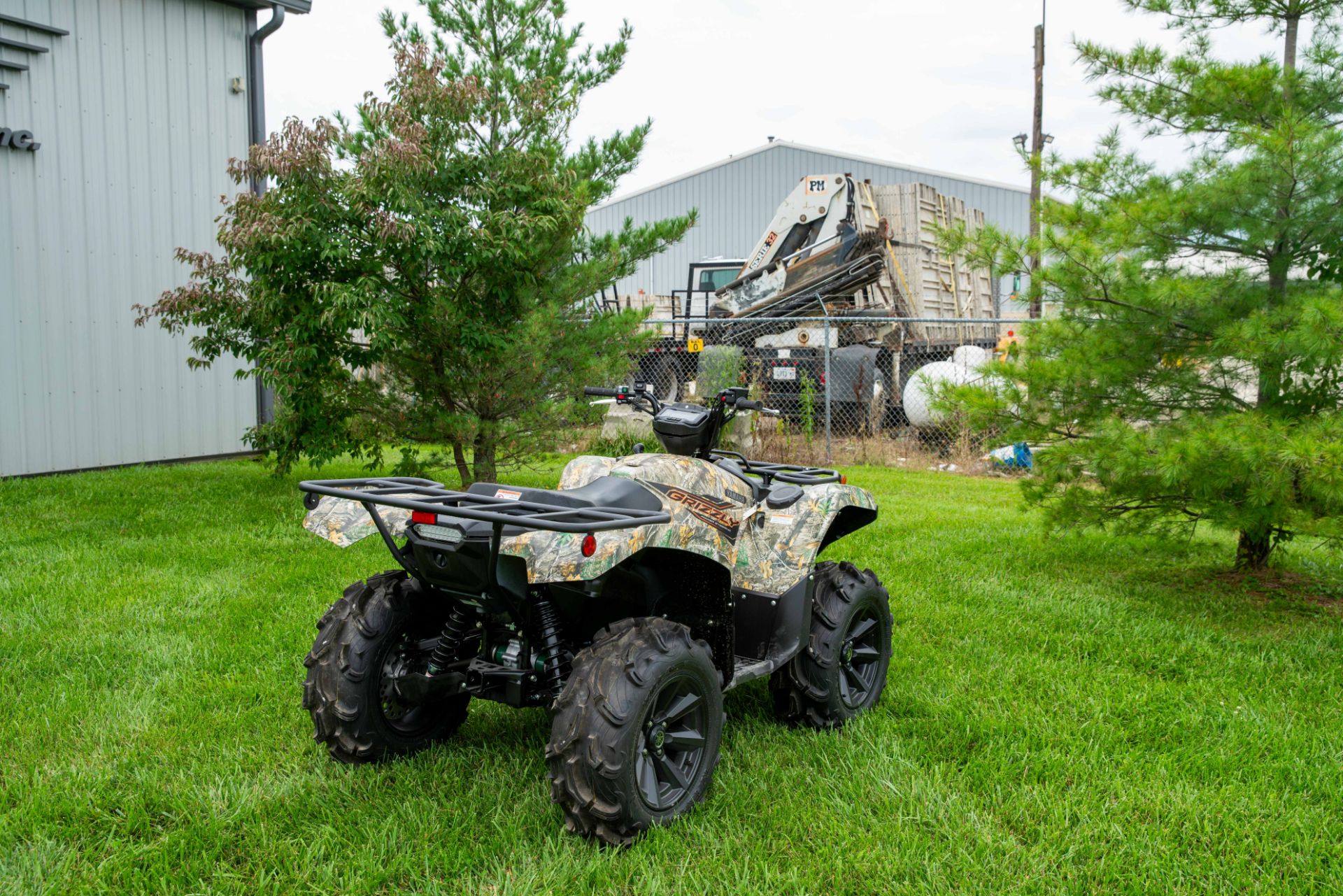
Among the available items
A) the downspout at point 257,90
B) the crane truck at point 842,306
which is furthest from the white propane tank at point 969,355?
the downspout at point 257,90

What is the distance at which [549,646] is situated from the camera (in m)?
2.79

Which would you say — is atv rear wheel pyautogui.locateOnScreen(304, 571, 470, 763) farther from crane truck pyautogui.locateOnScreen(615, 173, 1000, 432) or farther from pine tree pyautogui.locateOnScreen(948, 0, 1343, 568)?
crane truck pyautogui.locateOnScreen(615, 173, 1000, 432)

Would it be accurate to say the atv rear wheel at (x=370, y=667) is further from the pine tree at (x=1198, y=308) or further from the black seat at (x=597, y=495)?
the pine tree at (x=1198, y=308)

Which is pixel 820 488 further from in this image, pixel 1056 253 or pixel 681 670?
pixel 1056 253

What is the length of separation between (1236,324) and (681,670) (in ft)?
11.8

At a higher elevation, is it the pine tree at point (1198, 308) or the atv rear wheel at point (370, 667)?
the pine tree at point (1198, 308)

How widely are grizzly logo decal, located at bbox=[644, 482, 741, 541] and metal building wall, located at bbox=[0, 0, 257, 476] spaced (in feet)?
29.2

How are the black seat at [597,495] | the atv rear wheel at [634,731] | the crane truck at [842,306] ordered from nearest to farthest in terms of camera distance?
1. the atv rear wheel at [634,731]
2. the black seat at [597,495]
3. the crane truck at [842,306]

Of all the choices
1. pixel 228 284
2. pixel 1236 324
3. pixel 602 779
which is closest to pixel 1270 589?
pixel 1236 324

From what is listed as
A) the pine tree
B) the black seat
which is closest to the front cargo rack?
the black seat

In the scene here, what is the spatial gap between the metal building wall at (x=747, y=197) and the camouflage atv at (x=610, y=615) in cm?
2465

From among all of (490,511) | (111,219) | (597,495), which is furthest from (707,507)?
(111,219)

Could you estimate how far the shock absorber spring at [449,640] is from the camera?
2.95 meters

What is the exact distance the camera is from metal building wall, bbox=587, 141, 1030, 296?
1138 inches
